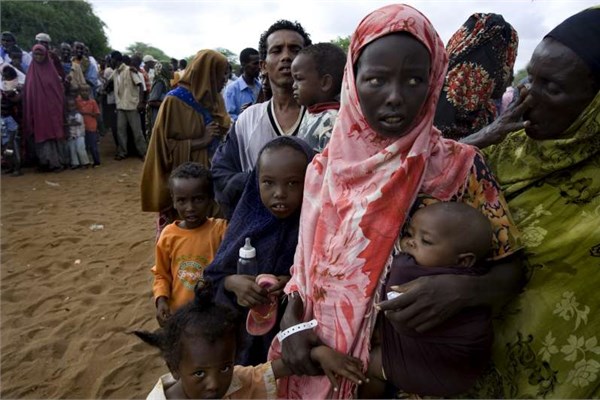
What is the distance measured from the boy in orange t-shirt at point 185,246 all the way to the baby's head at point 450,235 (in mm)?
1599

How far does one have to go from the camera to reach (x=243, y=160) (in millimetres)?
2701

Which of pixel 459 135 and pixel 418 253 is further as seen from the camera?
pixel 459 135

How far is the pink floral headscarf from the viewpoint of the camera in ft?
4.69

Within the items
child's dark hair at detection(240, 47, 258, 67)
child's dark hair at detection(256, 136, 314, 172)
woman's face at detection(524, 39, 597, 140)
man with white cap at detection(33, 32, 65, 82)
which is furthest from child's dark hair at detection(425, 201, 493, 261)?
man with white cap at detection(33, 32, 65, 82)

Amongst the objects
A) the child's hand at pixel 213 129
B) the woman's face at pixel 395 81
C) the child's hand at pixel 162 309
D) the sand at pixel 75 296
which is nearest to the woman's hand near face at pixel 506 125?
the woman's face at pixel 395 81

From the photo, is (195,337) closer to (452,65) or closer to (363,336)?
(363,336)

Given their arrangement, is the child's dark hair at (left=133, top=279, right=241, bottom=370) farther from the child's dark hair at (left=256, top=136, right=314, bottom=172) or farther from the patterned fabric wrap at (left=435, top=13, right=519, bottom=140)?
the patterned fabric wrap at (left=435, top=13, right=519, bottom=140)

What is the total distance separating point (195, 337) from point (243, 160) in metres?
1.27

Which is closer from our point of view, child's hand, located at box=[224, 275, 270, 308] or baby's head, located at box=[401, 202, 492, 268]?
baby's head, located at box=[401, 202, 492, 268]

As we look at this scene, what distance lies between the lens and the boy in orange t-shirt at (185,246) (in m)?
2.69

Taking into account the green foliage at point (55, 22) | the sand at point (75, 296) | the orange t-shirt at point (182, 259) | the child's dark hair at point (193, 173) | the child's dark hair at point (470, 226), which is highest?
the green foliage at point (55, 22)

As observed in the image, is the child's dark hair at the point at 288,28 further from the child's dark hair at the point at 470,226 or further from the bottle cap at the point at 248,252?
the child's dark hair at the point at 470,226

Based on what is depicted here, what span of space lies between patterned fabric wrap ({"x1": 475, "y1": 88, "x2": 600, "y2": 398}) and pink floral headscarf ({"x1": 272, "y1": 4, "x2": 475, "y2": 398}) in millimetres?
284

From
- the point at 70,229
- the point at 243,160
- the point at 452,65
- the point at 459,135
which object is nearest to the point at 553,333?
the point at 459,135
